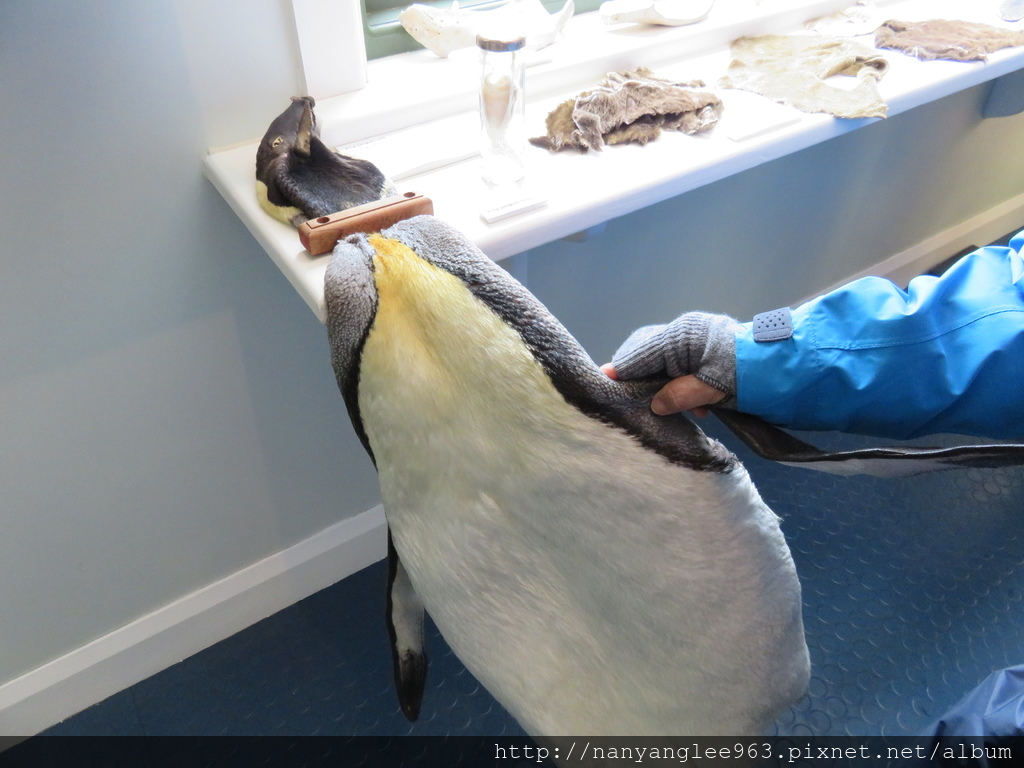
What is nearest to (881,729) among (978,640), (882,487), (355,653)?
(978,640)

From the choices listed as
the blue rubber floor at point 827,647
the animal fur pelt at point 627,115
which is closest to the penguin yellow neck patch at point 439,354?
the animal fur pelt at point 627,115

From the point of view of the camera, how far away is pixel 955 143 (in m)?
1.60

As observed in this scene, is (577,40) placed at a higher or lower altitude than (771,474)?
higher

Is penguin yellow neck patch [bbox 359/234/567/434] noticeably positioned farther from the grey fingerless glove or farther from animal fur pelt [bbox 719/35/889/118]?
animal fur pelt [bbox 719/35/889/118]

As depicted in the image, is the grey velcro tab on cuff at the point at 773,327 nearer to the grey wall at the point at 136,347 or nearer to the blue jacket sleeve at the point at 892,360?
the blue jacket sleeve at the point at 892,360

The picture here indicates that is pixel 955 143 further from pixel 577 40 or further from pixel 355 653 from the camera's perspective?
pixel 355 653

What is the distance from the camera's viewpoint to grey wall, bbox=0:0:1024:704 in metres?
0.72

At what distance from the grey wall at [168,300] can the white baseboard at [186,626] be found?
1.0 inches

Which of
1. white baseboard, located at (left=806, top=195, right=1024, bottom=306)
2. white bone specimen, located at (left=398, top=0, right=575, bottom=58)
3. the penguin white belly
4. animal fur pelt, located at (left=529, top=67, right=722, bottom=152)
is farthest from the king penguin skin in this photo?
white baseboard, located at (left=806, top=195, right=1024, bottom=306)

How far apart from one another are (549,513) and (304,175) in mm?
422

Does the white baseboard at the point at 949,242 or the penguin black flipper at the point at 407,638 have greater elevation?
the penguin black flipper at the point at 407,638

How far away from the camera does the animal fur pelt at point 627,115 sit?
2.72 ft

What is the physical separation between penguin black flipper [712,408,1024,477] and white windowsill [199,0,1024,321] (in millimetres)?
299

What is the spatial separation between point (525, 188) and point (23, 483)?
720mm
